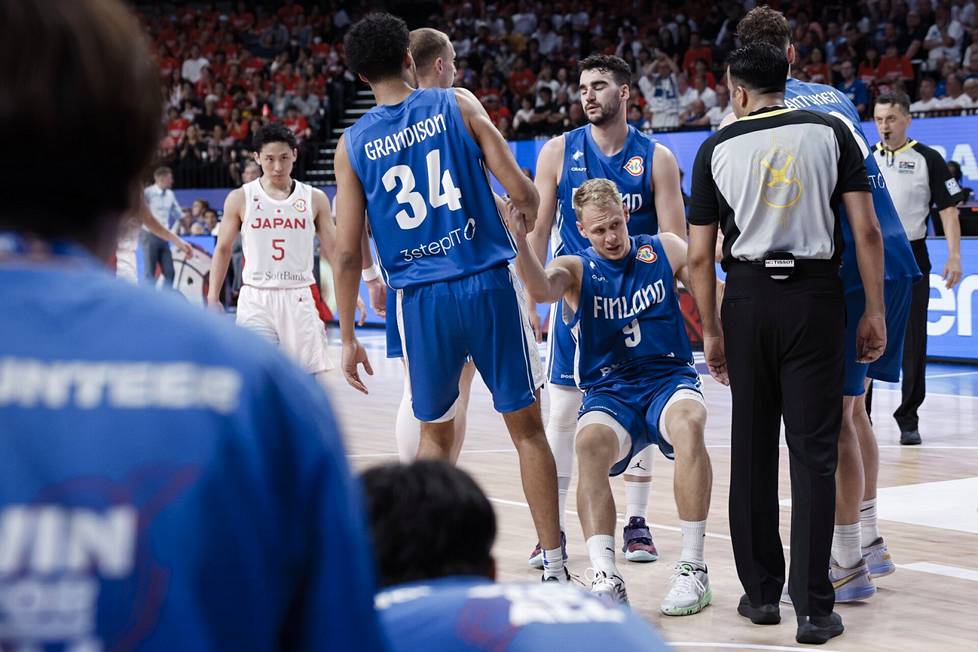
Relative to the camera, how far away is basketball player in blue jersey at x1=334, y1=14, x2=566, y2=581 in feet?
16.0

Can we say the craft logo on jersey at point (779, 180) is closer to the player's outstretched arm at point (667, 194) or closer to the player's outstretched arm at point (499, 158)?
the player's outstretched arm at point (499, 158)

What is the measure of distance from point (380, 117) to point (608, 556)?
1884 millimetres

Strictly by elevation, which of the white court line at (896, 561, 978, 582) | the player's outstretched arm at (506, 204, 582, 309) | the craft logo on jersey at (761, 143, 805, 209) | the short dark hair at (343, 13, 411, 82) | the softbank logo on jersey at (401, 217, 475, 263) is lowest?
the white court line at (896, 561, 978, 582)

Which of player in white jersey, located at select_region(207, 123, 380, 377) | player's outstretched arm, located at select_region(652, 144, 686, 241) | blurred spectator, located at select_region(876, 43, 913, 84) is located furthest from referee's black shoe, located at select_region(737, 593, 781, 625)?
blurred spectator, located at select_region(876, 43, 913, 84)

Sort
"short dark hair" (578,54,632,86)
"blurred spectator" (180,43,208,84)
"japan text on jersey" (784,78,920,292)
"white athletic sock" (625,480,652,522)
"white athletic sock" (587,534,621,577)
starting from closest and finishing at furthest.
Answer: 1. "white athletic sock" (587,534,621,577)
2. "japan text on jersey" (784,78,920,292)
3. "white athletic sock" (625,480,652,522)
4. "short dark hair" (578,54,632,86)
5. "blurred spectator" (180,43,208,84)

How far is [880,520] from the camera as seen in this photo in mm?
6070

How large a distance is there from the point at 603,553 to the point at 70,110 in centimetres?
396

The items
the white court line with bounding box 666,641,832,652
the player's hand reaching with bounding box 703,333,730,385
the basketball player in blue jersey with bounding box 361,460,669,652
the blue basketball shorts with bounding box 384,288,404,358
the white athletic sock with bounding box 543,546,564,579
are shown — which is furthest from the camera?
the blue basketball shorts with bounding box 384,288,404,358

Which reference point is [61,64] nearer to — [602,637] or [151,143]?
[151,143]

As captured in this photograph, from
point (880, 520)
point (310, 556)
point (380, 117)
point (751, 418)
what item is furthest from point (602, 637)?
point (880, 520)

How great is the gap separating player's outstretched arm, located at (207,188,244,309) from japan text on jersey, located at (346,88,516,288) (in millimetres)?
3198

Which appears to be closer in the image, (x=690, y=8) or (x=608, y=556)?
(x=608, y=556)

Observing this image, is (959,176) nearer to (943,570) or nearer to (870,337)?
(943,570)

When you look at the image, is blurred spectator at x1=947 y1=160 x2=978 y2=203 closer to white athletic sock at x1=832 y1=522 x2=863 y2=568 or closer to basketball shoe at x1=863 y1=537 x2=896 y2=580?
basketball shoe at x1=863 y1=537 x2=896 y2=580
